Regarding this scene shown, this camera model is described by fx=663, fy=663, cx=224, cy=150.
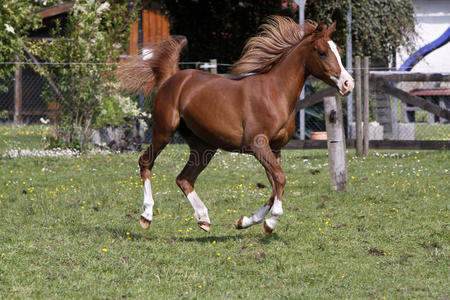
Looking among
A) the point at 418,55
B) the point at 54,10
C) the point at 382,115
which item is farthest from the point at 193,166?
the point at 54,10

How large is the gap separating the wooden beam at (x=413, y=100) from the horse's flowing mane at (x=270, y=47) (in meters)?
7.21

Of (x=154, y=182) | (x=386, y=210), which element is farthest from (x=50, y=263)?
(x=154, y=182)

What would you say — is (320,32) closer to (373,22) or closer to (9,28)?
(9,28)

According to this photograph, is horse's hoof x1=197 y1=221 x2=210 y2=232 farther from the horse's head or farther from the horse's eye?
the horse's eye

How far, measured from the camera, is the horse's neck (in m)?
6.12

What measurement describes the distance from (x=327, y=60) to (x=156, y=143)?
188cm

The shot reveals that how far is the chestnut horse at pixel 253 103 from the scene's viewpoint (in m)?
5.99

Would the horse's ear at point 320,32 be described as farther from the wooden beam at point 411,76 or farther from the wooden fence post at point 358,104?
the wooden fence post at point 358,104

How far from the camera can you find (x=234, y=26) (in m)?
18.1

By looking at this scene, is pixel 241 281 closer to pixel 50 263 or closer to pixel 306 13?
pixel 50 263

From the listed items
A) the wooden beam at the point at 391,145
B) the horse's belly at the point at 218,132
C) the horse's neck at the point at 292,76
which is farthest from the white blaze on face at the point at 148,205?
the wooden beam at the point at 391,145

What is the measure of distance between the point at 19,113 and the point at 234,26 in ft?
25.2

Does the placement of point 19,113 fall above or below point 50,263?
above

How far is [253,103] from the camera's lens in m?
6.10
